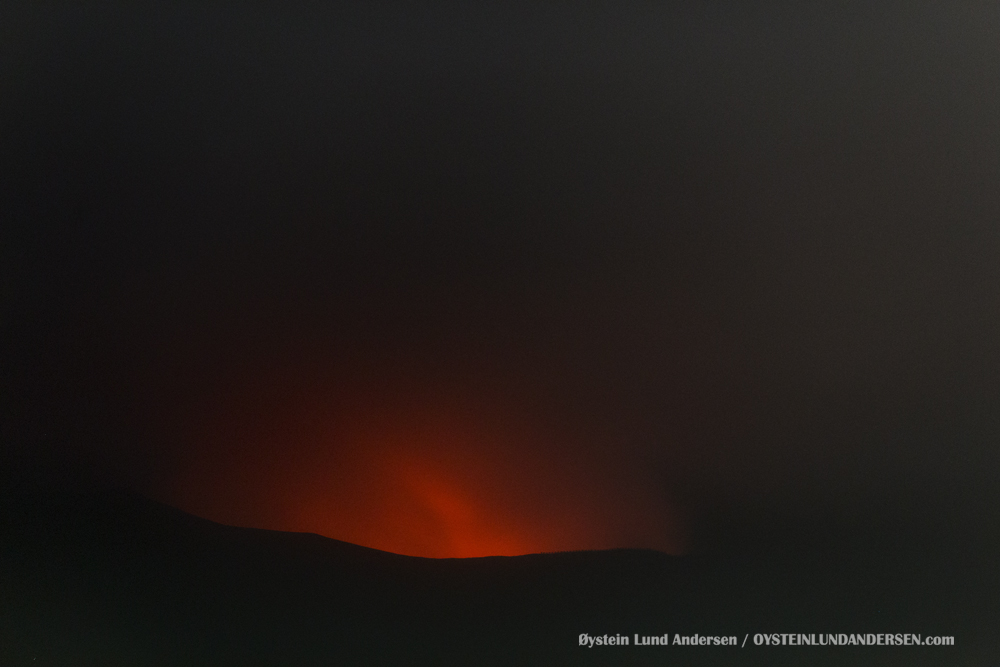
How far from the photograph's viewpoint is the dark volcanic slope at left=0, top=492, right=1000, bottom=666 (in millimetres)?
1708

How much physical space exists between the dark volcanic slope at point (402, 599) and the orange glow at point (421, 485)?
0.18ft

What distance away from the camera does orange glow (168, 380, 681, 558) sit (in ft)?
5.68

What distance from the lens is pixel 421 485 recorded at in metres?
1.75

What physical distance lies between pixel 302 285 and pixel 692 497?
126 centimetres

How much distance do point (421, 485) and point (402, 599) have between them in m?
0.32

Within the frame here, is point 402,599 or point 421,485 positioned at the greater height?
point 421,485

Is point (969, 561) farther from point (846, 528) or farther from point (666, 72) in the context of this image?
point (666, 72)

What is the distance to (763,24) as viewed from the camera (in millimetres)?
1800

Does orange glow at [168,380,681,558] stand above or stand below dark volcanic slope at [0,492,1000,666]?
above

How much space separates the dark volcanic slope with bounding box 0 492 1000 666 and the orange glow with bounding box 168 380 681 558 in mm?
55

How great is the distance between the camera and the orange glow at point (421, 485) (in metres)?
1.73

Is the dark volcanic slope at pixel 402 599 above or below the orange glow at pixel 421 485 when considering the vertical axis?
below

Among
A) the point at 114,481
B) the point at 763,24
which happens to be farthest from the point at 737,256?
the point at 114,481

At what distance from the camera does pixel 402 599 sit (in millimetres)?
1738
